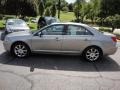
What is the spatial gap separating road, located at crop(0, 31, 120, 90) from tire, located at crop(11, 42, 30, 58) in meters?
0.25

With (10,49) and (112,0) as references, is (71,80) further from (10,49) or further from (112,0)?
(112,0)

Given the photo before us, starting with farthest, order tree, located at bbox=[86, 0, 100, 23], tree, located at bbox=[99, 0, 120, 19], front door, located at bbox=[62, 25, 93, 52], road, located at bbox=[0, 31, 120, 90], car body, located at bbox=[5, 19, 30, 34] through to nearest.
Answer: tree, located at bbox=[86, 0, 100, 23]
tree, located at bbox=[99, 0, 120, 19]
car body, located at bbox=[5, 19, 30, 34]
front door, located at bbox=[62, 25, 93, 52]
road, located at bbox=[0, 31, 120, 90]

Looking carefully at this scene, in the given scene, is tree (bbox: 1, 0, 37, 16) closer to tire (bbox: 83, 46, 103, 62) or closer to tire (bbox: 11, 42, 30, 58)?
tire (bbox: 11, 42, 30, 58)

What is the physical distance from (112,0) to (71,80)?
4424 centimetres

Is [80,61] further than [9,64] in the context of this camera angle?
Yes

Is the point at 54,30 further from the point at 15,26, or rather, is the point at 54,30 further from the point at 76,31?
the point at 15,26

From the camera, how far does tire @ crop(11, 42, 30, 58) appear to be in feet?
31.2

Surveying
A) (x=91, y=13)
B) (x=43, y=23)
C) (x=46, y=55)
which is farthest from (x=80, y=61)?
(x=91, y=13)

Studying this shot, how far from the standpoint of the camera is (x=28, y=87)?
6.16m

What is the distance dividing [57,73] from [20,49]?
2491 mm

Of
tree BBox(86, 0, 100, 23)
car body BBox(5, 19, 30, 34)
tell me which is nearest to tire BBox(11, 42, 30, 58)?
car body BBox(5, 19, 30, 34)

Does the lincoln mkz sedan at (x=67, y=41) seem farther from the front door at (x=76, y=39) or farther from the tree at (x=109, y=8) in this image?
the tree at (x=109, y=8)

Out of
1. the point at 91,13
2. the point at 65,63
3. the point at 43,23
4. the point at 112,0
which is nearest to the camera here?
the point at 65,63

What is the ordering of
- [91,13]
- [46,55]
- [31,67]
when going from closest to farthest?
[31,67] < [46,55] < [91,13]
